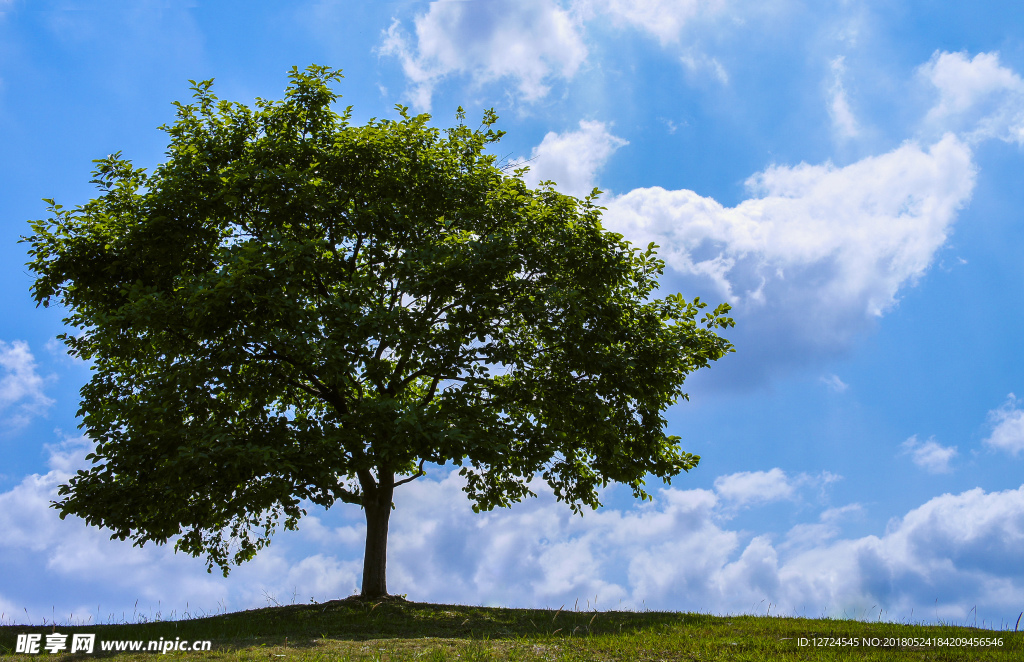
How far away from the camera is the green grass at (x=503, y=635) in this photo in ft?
44.2

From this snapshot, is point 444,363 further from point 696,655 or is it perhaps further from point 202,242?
point 696,655

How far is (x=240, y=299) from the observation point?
18.5 metres

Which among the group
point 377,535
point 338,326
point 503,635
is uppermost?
point 338,326

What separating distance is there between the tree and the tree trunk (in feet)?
0.15

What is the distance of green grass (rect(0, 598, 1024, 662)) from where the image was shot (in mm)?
13469

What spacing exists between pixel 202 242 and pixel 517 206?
9.69 metres

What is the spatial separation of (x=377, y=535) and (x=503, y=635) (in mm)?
7076

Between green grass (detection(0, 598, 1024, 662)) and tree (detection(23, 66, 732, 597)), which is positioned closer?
green grass (detection(0, 598, 1024, 662))

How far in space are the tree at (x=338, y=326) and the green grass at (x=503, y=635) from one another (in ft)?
8.53

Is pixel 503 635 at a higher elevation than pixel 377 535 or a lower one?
lower

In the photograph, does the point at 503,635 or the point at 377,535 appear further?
the point at 377,535

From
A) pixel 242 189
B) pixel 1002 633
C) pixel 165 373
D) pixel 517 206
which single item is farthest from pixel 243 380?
pixel 1002 633

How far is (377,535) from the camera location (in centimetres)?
2192

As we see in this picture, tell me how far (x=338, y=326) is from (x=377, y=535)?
7029 mm
